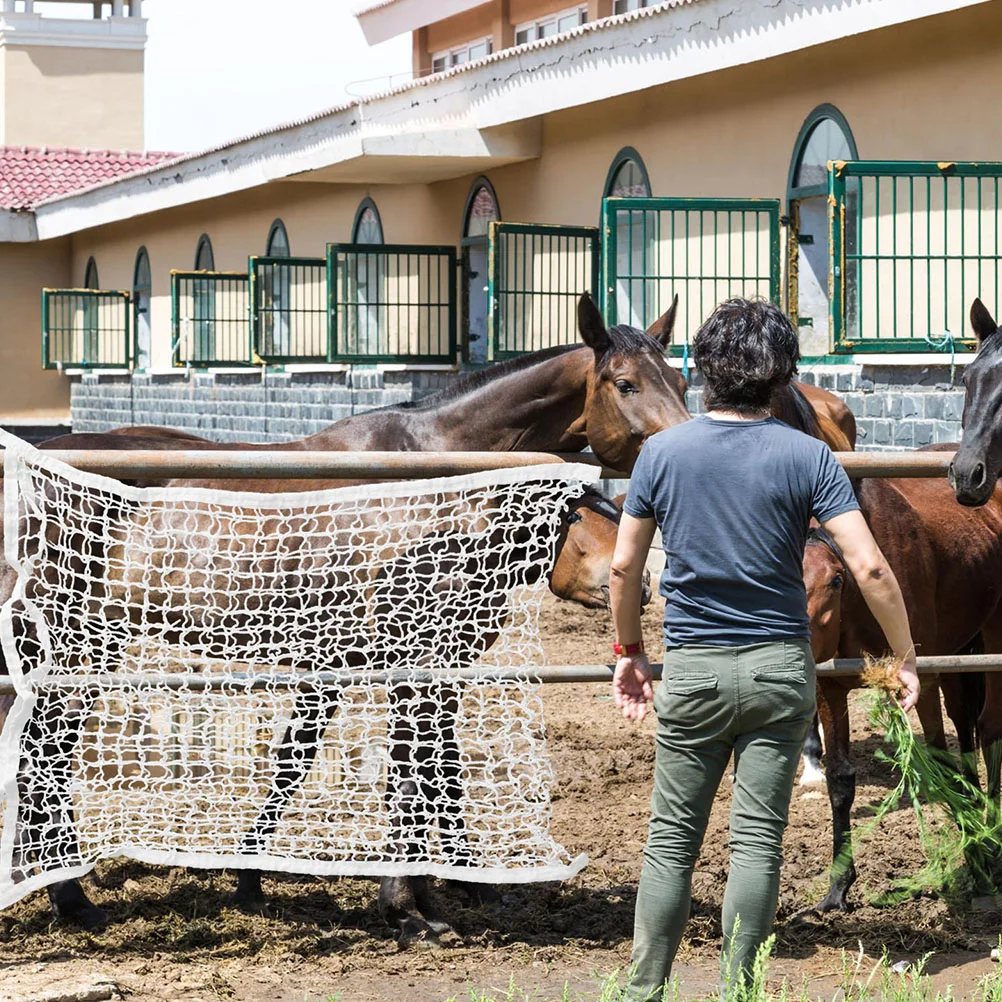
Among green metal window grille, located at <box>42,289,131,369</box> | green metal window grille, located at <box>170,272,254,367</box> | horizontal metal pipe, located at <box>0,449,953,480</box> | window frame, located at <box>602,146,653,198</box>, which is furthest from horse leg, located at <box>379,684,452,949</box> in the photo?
green metal window grille, located at <box>42,289,131,369</box>

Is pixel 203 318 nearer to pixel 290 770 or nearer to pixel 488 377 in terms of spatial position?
pixel 488 377

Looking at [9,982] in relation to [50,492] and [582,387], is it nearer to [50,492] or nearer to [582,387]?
[50,492]

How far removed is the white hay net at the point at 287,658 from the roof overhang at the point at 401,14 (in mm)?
18692

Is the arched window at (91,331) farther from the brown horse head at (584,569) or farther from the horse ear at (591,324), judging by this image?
the horse ear at (591,324)

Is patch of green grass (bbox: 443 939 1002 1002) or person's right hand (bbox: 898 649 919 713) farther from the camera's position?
person's right hand (bbox: 898 649 919 713)

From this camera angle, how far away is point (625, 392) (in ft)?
16.9

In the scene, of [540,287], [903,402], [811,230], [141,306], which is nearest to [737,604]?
[903,402]

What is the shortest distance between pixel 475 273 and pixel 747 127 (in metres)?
5.47

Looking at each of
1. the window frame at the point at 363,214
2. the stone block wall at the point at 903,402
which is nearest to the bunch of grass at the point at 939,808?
the stone block wall at the point at 903,402

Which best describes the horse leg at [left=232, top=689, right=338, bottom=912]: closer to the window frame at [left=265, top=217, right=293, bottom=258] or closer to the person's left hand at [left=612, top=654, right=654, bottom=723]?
the person's left hand at [left=612, top=654, right=654, bottom=723]

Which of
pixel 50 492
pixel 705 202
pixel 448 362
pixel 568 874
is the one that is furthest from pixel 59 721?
pixel 448 362

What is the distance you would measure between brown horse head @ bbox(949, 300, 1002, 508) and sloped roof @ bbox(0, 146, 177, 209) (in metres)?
26.8

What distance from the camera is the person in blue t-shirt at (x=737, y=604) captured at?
3635mm

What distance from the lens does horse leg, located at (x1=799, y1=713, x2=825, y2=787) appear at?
714cm
